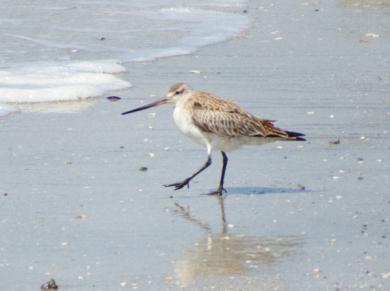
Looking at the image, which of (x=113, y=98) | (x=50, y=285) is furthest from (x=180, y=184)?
(x=113, y=98)

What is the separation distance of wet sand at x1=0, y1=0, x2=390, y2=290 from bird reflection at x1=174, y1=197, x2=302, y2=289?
0.01 meters

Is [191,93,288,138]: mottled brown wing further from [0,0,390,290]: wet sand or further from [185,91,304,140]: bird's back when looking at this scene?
[0,0,390,290]: wet sand

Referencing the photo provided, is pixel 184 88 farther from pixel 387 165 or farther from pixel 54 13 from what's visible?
pixel 54 13

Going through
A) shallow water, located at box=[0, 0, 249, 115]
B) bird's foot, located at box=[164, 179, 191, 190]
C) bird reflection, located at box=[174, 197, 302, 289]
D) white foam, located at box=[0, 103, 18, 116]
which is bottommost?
shallow water, located at box=[0, 0, 249, 115]

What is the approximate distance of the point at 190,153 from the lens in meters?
9.21

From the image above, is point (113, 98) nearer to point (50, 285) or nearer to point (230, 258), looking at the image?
point (230, 258)

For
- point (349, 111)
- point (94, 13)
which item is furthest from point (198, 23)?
point (349, 111)

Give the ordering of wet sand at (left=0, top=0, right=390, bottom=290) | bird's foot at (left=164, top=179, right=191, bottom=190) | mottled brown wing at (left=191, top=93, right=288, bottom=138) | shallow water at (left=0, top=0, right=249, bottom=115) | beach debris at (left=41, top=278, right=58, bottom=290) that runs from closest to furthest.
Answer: beach debris at (left=41, top=278, right=58, bottom=290), wet sand at (left=0, top=0, right=390, bottom=290), bird's foot at (left=164, top=179, right=191, bottom=190), mottled brown wing at (left=191, top=93, right=288, bottom=138), shallow water at (left=0, top=0, right=249, bottom=115)

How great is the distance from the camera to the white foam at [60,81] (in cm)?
1097

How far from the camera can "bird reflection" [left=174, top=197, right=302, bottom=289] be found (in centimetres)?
638

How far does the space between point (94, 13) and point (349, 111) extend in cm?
610

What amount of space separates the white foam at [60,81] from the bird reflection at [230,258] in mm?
3798

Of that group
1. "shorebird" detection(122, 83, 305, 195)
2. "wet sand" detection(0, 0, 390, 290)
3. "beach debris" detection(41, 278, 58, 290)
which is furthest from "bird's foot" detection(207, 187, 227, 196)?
"beach debris" detection(41, 278, 58, 290)

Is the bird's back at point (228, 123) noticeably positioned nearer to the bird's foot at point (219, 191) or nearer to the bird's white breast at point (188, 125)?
the bird's white breast at point (188, 125)
